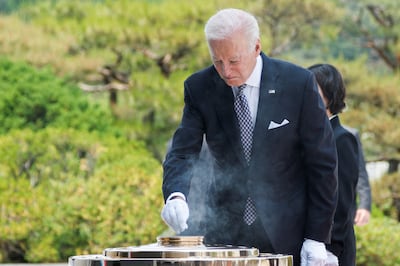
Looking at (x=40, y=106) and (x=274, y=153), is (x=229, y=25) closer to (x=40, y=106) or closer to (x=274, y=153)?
(x=274, y=153)

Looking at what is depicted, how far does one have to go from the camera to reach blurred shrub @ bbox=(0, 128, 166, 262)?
1044cm

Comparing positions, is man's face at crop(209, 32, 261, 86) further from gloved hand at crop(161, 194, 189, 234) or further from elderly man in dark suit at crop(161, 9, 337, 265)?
gloved hand at crop(161, 194, 189, 234)

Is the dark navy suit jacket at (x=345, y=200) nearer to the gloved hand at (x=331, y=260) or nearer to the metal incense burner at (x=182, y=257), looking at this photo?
the gloved hand at (x=331, y=260)

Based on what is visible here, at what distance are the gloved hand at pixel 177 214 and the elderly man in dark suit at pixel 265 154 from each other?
106 millimetres

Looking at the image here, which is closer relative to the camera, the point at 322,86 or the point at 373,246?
the point at 322,86

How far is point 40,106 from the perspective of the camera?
550 inches

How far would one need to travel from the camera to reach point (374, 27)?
17203 millimetres

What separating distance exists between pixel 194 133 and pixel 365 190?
3524 millimetres

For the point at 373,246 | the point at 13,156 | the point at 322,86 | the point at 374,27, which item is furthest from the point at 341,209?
the point at 374,27

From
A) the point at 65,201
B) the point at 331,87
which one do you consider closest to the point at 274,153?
the point at 331,87

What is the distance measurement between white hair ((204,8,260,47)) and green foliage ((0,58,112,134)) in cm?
988

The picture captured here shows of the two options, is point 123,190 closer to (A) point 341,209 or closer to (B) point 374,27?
(A) point 341,209

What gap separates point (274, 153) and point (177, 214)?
489 millimetres

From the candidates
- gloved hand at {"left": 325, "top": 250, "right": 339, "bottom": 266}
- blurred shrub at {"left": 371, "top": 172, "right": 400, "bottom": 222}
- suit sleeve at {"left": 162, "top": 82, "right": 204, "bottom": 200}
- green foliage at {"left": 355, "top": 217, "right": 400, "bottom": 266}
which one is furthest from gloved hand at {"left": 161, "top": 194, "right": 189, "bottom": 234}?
blurred shrub at {"left": 371, "top": 172, "right": 400, "bottom": 222}
